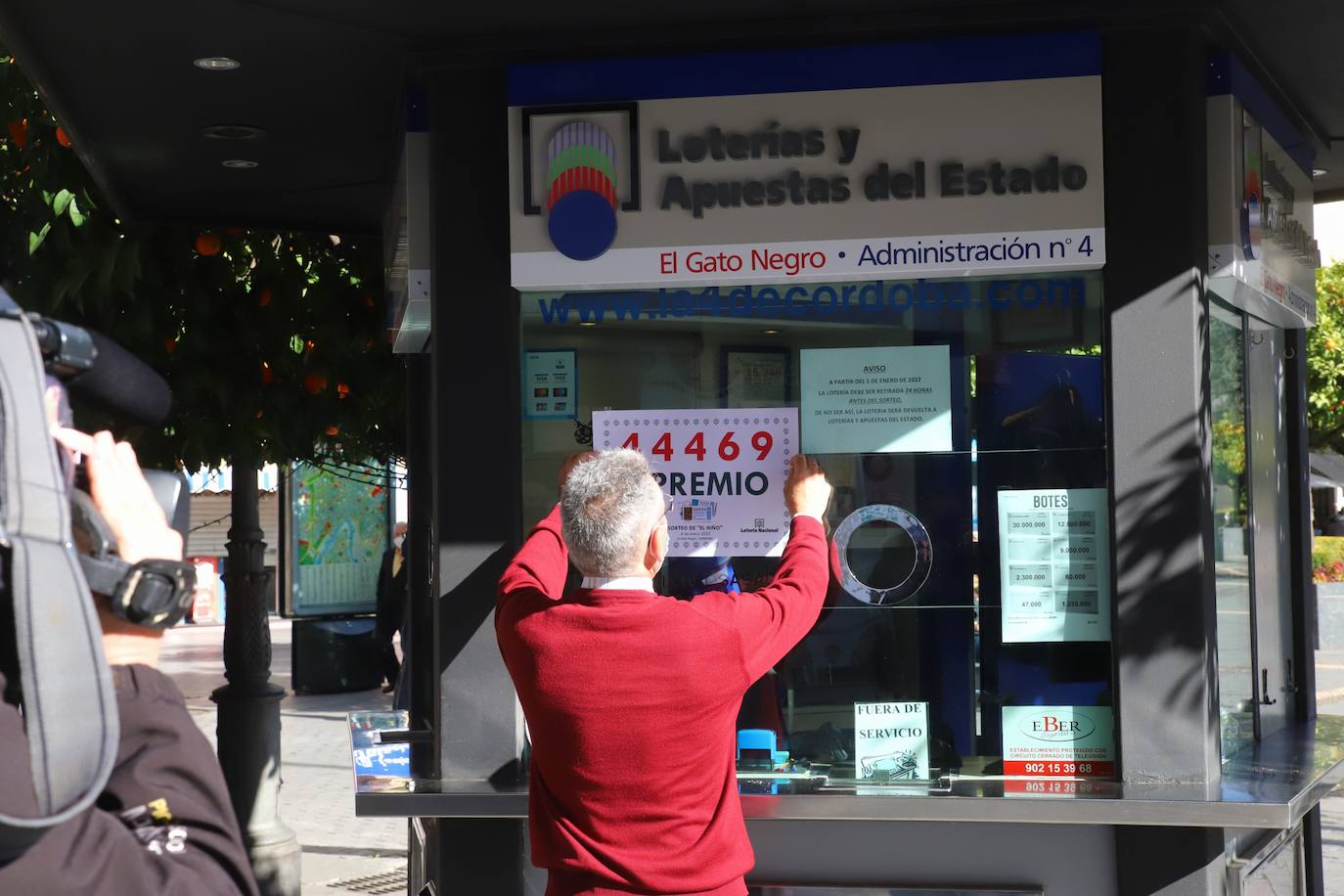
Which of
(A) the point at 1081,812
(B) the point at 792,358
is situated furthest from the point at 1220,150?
(A) the point at 1081,812

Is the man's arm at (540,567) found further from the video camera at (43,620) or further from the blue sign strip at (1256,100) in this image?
the blue sign strip at (1256,100)

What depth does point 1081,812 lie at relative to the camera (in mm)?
3943

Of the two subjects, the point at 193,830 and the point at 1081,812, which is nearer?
the point at 193,830

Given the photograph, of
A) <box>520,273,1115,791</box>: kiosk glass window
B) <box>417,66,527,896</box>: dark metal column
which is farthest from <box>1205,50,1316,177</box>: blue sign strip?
<box>417,66,527,896</box>: dark metal column

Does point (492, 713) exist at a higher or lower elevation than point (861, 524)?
lower

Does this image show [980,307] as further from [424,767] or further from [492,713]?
[424,767]

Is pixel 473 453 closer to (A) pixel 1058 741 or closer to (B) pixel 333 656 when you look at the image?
(A) pixel 1058 741

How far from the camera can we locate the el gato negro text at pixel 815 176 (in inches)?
167

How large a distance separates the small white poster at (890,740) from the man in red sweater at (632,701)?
117cm

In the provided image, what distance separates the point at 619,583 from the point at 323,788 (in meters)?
8.21

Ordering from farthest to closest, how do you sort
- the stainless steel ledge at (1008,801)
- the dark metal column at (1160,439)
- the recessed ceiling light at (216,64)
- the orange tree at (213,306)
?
the orange tree at (213,306) < the recessed ceiling light at (216,64) < the dark metal column at (1160,439) < the stainless steel ledge at (1008,801)

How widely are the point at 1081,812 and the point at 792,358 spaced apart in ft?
4.97

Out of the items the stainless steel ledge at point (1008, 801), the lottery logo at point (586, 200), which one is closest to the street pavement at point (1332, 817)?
the stainless steel ledge at point (1008, 801)

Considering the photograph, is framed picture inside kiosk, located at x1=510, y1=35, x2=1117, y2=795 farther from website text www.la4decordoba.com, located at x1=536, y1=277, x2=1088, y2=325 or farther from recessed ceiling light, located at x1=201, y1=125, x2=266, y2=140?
recessed ceiling light, located at x1=201, y1=125, x2=266, y2=140
